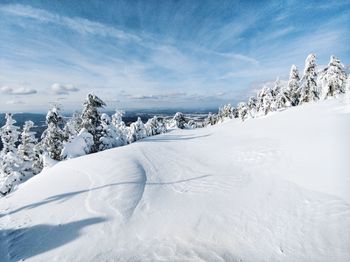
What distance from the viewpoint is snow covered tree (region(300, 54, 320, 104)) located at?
133ft

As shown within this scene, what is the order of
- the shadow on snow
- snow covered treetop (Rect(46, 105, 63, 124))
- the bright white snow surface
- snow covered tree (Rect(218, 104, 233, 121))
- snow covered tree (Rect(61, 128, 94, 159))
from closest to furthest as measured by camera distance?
the bright white snow surface, the shadow on snow, snow covered tree (Rect(61, 128, 94, 159)), snow covered treetop (Rect(46, 105, 63, 124)), snow covered tree (Rect(218, 104, 233, 121))

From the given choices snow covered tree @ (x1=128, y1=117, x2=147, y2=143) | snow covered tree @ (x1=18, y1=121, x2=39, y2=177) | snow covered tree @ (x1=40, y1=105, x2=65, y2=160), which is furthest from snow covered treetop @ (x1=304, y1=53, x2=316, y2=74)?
snow covered tree @ (x1=18, y1=121, x2=39, y2=177)

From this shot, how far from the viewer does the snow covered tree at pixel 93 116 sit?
1057 inches

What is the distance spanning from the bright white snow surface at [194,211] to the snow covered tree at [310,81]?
34300 mm

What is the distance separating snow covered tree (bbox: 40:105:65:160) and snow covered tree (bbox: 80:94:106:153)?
299 centimetres

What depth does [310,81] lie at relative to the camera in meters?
41.5

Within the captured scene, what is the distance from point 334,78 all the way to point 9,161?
153 ft

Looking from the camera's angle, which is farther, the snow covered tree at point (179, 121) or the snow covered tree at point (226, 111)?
the snow covered tree at point (226, 111)

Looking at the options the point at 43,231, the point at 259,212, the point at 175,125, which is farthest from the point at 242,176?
the point at 175,125

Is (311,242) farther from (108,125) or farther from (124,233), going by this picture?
(108,125)

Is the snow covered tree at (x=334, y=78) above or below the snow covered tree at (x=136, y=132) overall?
above

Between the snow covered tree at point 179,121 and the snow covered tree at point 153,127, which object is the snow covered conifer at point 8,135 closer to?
the snow covered tree at point 153,127

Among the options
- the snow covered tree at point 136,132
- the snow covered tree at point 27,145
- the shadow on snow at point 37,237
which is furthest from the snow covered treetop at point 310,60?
the snow covered tree at point 27,145

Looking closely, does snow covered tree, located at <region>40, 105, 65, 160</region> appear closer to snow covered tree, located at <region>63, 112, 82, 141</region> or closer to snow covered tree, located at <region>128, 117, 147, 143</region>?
snow covered tree, located at <region>63, 112, 82, 141</region>
